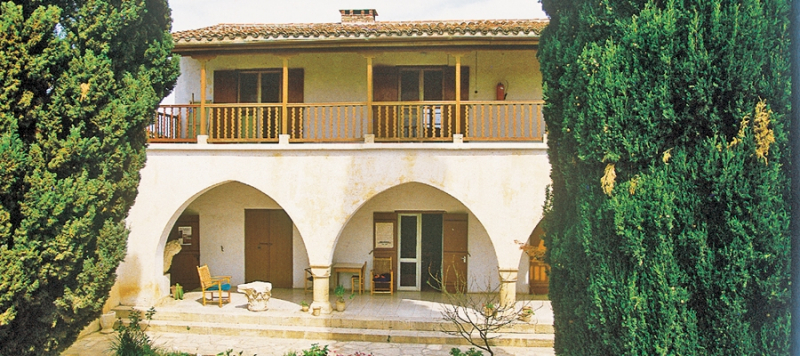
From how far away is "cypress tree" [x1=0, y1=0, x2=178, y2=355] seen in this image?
5.10 meters

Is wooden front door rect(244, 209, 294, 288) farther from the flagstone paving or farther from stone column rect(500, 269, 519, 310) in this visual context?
stone column rect(500, 269, 519, 310)

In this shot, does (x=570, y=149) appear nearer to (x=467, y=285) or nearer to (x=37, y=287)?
(x=37, y=287)

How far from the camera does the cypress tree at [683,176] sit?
361cm

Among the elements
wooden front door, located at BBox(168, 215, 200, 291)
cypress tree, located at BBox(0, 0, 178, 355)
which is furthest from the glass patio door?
cypress tree, located at BBox(0, 0, 178, 355)

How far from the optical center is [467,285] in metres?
11.7

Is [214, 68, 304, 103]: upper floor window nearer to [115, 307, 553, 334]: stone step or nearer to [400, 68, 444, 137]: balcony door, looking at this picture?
[400, 68, 444, 137]: balcony door

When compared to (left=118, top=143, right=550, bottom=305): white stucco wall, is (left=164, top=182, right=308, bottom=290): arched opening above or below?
below

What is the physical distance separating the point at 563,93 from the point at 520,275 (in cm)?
747

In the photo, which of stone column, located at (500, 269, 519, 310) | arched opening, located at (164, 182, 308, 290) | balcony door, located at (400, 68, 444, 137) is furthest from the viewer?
arched opening, located at (164, 182, 308, 290)

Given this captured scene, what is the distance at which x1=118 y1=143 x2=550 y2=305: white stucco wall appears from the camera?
9.50 m

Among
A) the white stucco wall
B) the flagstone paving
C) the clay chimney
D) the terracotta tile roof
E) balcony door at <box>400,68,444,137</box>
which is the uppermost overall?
the clay chimney

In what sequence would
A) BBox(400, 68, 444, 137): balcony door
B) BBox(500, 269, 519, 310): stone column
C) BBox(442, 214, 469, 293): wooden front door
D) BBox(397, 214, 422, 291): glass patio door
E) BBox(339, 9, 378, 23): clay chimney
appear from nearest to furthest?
BBox(500, 269, 519, 310): stone column
BBox(400, 68, 444, 137): balcony door
BBox(442, 214, 469, 293): wooden front door
BBox(397, 214, 422, 291): glass patio door
BBox(339, 9, 378, 23): clay chimney

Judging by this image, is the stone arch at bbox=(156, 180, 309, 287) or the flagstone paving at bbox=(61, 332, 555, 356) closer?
the flagstone paving at bbox=(61, 332, 555, 356)

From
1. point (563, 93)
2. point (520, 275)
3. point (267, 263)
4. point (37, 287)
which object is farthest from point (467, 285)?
point (37, 287)
